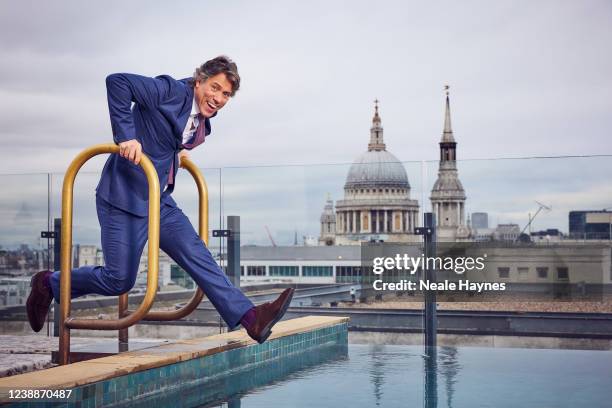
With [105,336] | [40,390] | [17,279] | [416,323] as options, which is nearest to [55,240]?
[17,279]

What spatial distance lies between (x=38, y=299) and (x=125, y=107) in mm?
1257

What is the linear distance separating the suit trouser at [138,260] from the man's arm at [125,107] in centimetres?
34

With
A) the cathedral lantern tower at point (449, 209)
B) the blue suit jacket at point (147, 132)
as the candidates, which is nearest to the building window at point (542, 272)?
the cathedral lantern tower at point (449, 209)

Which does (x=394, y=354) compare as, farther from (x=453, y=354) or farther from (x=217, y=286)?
(x=217, y=286)

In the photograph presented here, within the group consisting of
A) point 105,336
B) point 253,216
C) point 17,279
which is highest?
point 253,216

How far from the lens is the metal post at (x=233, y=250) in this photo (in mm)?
7348

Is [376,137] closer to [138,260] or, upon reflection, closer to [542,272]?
[542,272]

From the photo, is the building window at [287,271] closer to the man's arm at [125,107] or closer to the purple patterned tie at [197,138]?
the purple patterned tie at [197,138]

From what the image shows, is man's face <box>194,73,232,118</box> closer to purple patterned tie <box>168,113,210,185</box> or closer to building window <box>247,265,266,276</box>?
purple patterned tie <box>168,113,210,185</box>

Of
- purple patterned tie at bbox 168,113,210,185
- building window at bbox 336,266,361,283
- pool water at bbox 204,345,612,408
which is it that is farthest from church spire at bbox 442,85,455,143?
purple patterned tie at bbox 168,113,210,185

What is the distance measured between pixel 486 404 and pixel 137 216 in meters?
1.82

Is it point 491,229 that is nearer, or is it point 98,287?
point 98,287

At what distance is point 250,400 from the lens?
13.4ft

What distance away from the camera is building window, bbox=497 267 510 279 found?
23.0ft
